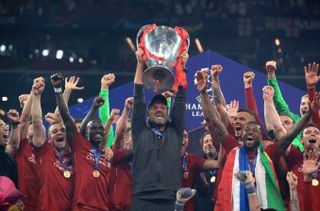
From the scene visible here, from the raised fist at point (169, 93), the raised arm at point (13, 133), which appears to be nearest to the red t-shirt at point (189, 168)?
the raised fist at point (169, 93)

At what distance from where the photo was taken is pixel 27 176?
7.96 m

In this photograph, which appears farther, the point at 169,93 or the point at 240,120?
the point at 169,93

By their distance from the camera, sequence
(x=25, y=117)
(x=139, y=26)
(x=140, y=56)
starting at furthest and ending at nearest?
(x=139, y=26) → (x=25, y=117) → (x=140, y=56)

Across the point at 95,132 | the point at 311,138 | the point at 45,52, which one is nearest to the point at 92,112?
the point at 95,132

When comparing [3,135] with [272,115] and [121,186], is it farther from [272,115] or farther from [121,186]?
[272,115]

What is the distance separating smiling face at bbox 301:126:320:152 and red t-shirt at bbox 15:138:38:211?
2.10 metres

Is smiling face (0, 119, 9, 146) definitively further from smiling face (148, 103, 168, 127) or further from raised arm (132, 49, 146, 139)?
smiling face (148, 103, 168, 127)

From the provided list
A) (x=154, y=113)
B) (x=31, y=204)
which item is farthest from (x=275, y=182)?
(x=31, y=204)

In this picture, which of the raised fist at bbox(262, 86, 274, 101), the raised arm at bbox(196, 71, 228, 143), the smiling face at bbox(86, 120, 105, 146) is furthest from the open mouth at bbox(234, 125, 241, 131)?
the smiling face at bbox(86, 120, 105, 146)

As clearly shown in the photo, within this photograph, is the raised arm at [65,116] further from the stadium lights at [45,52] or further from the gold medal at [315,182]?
the stadium lights at [45,52]

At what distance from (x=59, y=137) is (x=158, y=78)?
1010 mm

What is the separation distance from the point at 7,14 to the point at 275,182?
1357 cm

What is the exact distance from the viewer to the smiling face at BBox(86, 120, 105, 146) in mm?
7738

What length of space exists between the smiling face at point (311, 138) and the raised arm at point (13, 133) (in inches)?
84.8
